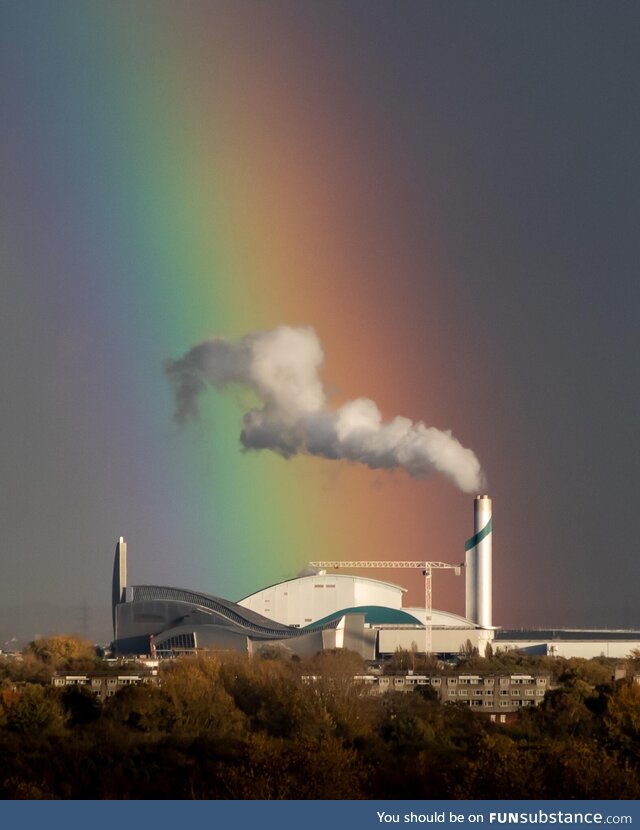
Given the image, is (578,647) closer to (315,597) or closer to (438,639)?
(438,639)

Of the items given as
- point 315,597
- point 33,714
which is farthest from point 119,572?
point 33,714

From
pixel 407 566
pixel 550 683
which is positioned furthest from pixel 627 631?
pixel 550 683

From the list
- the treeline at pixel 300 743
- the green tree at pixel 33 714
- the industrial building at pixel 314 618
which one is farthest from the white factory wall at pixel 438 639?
the green tree at pixel 33 714

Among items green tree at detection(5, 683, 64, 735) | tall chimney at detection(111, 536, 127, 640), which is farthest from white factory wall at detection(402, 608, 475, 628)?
green tree at detection(5, 683, 64, 735)

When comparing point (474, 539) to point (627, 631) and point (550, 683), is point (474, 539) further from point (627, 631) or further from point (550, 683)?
point (550, 683)

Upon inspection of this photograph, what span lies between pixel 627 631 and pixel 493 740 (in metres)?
69.8

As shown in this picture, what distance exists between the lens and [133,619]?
312 ft

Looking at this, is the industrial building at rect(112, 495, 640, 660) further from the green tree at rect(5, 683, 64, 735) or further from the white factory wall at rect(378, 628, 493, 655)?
the green tree at rect(5, 683, 64, 735)

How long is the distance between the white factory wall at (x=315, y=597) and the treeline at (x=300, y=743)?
122 ft

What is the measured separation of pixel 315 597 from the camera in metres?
97.1

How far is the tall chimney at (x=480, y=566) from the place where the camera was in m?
93.4

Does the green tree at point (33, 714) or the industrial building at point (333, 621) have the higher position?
the industrial building at point (333, 621)

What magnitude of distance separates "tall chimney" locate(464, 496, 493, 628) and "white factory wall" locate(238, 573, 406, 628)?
6056 mm

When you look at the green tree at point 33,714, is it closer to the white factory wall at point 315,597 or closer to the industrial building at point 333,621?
the industrial building at point 333,621
